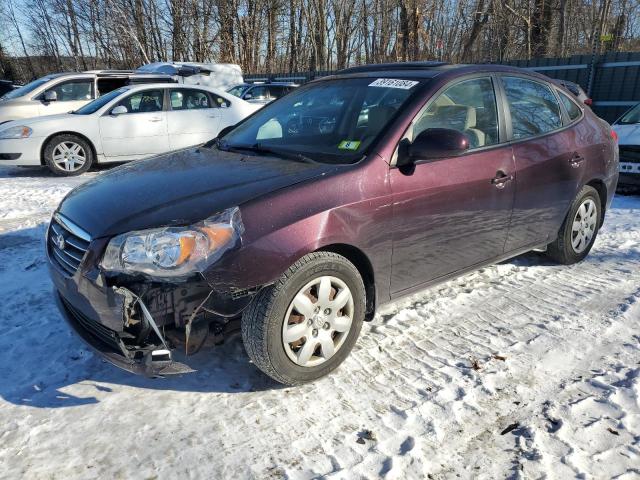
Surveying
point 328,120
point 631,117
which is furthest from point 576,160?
point 631,117

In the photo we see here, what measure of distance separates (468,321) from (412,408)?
111 centimetres

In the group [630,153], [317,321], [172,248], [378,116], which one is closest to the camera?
[172,248]

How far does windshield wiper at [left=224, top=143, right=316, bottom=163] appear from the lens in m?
3.10

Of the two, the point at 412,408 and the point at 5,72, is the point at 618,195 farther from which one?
the point at 5,72

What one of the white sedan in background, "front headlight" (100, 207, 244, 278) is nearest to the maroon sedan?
"front headlight" (100, 207, 244, 278)

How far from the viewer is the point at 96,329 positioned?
2666 millimetres

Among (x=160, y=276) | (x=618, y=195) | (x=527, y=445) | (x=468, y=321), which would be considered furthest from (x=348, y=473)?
(x=618, y=195)

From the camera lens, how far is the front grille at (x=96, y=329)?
254 cm

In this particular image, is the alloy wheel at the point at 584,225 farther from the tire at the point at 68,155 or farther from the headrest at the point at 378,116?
the tire at the point at 68,155

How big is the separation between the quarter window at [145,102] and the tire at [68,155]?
1.03m

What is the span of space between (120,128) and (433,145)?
7.55 metres

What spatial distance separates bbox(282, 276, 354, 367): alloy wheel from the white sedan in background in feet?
22.8

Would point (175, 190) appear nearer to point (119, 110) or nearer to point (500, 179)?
point (500, 179)

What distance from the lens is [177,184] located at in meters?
2.87
